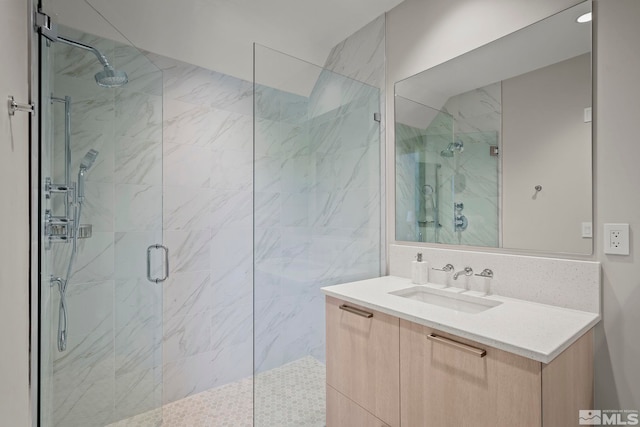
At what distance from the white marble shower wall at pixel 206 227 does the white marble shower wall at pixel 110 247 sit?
0.70 feet

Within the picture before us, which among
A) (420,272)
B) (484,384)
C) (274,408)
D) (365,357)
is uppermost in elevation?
(420,272)

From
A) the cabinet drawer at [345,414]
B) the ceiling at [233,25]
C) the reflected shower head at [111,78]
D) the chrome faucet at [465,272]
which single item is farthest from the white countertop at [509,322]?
the ceiling at [233,25]

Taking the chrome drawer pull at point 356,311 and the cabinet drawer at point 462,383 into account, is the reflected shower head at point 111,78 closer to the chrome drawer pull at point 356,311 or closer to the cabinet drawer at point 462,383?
the chrome drawer pull at point 356,311

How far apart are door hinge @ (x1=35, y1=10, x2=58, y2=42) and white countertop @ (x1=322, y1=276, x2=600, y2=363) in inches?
64.5

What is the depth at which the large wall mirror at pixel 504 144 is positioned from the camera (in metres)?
1.32

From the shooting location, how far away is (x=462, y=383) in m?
1.08

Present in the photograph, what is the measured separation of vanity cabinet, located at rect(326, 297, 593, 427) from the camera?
95cm

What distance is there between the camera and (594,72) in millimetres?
1267

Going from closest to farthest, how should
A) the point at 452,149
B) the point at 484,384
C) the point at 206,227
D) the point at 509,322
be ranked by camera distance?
the point at 484,384, the point at 509,322, the point at 452,149, the point at 206,227

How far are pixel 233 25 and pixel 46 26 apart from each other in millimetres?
1083

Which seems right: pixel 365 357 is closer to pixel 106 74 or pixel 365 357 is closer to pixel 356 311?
pixel 356 311

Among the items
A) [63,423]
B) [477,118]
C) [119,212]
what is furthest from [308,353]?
[477,118]

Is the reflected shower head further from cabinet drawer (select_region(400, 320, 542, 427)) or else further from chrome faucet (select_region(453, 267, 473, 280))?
chrome faucet (select_region(453, 267, 473, 280))

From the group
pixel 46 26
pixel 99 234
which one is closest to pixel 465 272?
pixel 99 234
